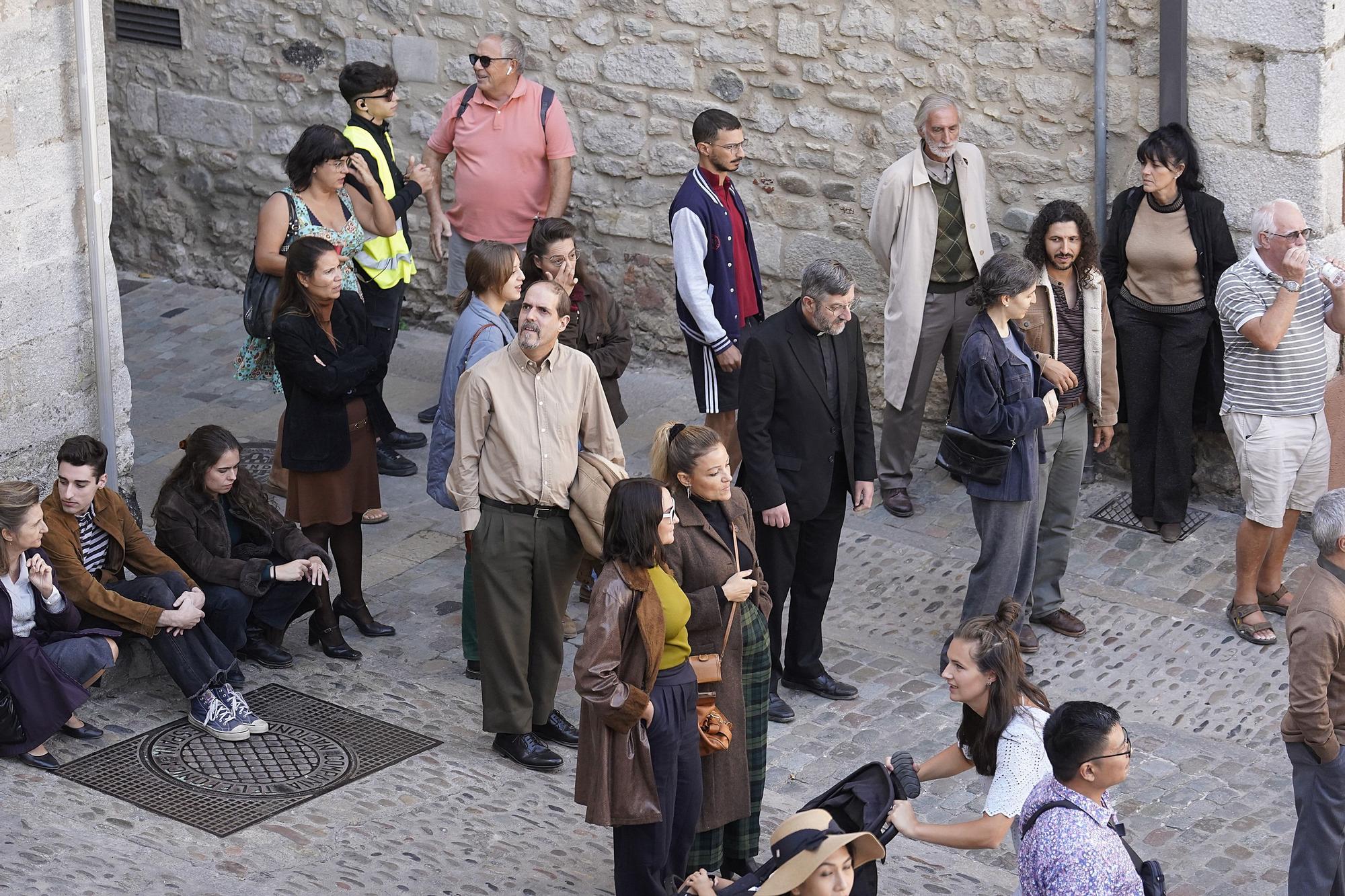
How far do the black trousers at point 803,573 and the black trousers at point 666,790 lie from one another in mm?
1462

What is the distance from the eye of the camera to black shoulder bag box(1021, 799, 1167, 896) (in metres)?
4.30

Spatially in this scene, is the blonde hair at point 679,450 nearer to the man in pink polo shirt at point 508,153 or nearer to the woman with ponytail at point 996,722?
the woman with ponytail at point 996,722

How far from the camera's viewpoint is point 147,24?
37.1 ft

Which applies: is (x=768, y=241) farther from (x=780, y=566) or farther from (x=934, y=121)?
(x=780, y=566)

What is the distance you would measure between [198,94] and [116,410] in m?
4.12

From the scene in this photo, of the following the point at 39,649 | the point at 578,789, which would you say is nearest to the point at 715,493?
the point at 578,789

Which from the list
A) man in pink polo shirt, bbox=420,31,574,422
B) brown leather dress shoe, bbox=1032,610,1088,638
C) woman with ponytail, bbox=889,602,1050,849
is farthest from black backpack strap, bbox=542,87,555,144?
woman with ponytail, bbox=889,602,1050,849

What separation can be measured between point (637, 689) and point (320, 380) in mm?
2298

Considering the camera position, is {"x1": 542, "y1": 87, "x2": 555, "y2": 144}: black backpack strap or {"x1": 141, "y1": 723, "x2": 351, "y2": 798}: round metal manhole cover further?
{"x1": 542, "y1": 87, "x2": 555, "y2": 144}: black backpack strap

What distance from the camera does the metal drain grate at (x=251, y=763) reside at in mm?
6023

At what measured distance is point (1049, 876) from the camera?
4223 millimetres

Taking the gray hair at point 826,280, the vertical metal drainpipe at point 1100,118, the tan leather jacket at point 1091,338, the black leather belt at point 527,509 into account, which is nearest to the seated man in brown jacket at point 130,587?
the black leather belt at point 527,509

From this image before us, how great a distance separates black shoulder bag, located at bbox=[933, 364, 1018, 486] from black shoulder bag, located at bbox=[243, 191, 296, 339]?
291 centimetres

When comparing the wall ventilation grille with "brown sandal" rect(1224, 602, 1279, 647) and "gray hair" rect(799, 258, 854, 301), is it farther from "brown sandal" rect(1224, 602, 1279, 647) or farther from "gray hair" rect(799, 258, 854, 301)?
"brown sandal" rect(1224, 602, 1279, 647)
